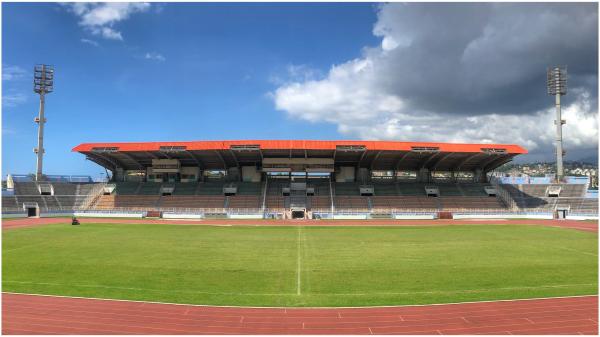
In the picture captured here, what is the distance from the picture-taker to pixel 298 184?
6131cm

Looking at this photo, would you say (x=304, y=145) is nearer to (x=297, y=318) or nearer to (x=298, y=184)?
(x=298, y=184)

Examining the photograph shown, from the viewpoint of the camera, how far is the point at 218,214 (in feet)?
171

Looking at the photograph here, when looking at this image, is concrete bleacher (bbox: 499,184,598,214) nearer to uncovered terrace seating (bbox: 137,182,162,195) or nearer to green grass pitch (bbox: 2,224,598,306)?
green grass pitch (bbox: 2,224,598,306)

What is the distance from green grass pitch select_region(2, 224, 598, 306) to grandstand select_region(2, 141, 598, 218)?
27499mm

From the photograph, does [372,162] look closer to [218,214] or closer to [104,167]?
[218,214]

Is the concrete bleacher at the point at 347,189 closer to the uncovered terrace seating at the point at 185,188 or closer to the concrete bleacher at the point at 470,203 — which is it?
the concrete bleacher at the point at 470,203

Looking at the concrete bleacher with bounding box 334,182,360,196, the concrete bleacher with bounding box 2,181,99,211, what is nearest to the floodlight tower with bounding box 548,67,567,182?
the concrete bleacher with bounding box 334,182,360,196

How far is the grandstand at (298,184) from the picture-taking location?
175 ft

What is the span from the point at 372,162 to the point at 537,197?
86.6 feet

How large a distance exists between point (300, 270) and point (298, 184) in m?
44.5

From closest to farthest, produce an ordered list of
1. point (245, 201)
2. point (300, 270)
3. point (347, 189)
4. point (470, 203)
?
point (300, 270)
point (245, 201)
point (470, 203)
point (347, 189)

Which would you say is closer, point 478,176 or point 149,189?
point 149,189

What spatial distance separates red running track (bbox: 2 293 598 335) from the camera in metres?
9.70

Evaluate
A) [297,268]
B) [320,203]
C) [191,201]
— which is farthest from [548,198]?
[297,268]
